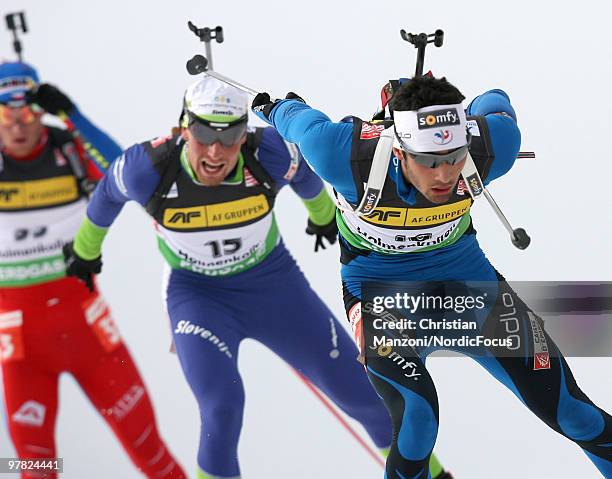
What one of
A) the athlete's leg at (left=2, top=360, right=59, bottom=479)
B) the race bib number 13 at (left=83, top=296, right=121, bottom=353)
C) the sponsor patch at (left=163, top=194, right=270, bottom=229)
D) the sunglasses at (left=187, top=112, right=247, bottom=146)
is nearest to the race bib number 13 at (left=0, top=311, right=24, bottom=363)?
the athlete's leg at (left=2, top=360, right=59, bottom=479)

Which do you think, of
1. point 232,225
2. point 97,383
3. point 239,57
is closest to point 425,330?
point 232,225

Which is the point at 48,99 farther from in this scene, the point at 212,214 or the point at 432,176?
the point at 432,176

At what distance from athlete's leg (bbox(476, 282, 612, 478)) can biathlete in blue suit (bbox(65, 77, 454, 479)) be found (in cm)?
95

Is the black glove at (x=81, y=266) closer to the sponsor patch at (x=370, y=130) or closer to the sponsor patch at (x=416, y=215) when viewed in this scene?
the sponsor patch at (x=416, y=215)

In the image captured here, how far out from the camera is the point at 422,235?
4.62m

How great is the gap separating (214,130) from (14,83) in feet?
5.42

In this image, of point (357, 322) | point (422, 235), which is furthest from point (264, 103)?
point (357, 322)

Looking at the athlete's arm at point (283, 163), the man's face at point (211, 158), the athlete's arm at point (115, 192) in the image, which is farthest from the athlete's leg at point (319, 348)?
the athlete's arm at point (115, 192)

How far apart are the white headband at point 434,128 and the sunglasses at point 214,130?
118 centimetres

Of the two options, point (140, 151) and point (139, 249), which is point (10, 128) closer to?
point (140, 151)

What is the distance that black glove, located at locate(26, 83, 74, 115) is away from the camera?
6293 mm

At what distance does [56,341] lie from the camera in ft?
20.6

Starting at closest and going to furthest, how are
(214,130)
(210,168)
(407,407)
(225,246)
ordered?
(407,407) → (214,130) → (210,168) → (225,246)

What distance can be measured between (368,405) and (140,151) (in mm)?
1642
